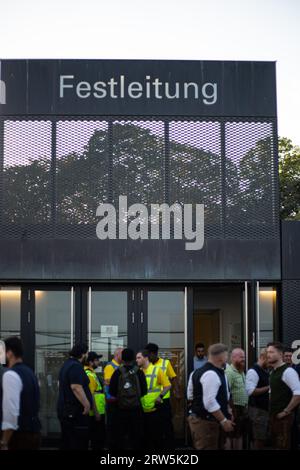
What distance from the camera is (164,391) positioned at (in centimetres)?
1533

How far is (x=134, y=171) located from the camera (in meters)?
18.0

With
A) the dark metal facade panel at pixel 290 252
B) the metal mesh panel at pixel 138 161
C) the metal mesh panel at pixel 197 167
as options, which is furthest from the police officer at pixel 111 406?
the dark metal facade panel at pixel 290 252

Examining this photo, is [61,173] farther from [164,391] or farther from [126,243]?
[164,391]

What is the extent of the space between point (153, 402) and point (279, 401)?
3066 mm

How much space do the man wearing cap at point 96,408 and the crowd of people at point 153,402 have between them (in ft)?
0.06

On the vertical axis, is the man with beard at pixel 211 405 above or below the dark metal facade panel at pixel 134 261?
below

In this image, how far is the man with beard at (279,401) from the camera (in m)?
12.6

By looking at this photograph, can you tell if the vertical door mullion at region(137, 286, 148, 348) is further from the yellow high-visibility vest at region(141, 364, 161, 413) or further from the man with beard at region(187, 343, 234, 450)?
the man with beard at region(187, 343, 234, 450)

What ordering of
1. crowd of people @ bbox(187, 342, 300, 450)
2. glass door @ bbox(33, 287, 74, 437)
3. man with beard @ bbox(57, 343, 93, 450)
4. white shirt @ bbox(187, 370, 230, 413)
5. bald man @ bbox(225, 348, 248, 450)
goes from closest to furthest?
1. white shirt @ bbox(187, 370, 230, 413)
2. crowd of people @ bbox(187, 342, 300, 450)
3. man with beard @ bbox(57, 343, 93, 450)
4. bald man @ bbox(225, 348, 248, 450)
5. glass door @ bbox(33, 287, 74, 437)

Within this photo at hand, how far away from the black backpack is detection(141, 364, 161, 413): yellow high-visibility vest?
104 centimetres

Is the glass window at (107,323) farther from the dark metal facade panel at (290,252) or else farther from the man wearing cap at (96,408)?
the dark metal facade panel at (290,252)

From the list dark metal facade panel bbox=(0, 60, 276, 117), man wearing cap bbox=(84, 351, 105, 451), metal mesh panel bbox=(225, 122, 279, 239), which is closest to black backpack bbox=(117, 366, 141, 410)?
man wearing cap bbox=(84, 351, 105, 451)

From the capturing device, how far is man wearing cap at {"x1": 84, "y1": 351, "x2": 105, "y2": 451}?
50.6ft

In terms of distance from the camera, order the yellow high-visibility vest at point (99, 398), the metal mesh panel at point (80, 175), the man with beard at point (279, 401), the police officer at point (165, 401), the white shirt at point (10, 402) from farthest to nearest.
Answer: the metal mesh panel at point (80, 175)
the yellow high-visibility vest at point (99, 398)
the police officer at point (165, 401)
the man with beard at point (279, 401)
the white shirt at point (10, 402)
